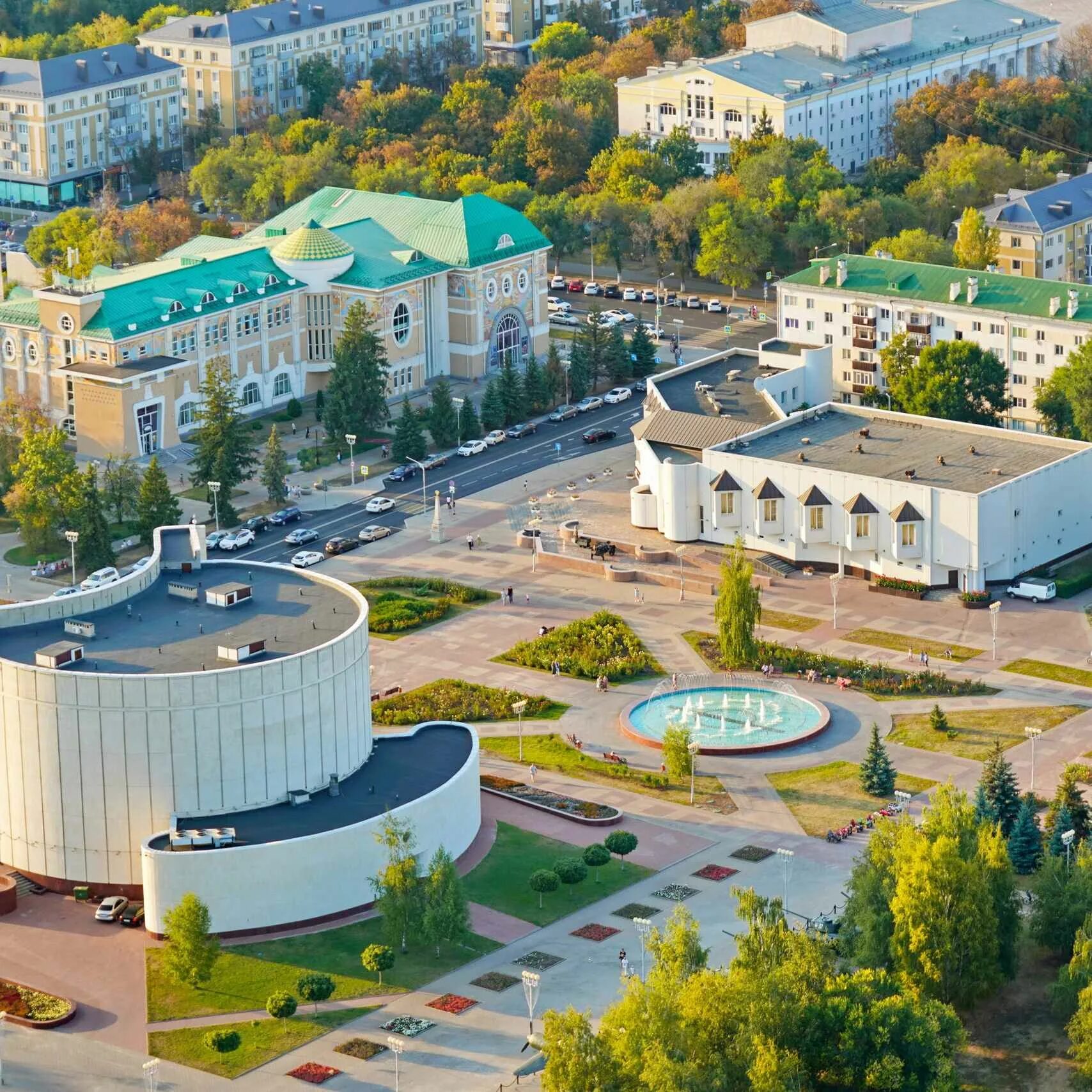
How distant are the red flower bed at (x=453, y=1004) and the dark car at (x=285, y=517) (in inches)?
2499

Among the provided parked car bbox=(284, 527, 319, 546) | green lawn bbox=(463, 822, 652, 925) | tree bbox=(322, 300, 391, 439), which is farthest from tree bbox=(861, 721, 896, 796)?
tree bbox=(322, 300, 391, 439)

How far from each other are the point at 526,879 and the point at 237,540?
166 ft

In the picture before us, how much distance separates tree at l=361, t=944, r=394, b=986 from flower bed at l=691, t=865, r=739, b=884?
1538 centimetres

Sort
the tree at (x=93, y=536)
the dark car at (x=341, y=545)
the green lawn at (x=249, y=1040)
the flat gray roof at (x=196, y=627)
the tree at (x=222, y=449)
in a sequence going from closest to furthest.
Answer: the green lawn at (x=249, y=1040) → the flat gray roof at (x=196, y=627) → the tree at (x=93, y=536) → the dark car at (x=341, y=545) → the tree at (x=222, y=449)

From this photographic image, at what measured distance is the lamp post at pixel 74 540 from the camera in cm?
14875

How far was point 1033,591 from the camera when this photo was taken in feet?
474

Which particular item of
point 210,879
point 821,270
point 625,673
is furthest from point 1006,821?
point 821,270

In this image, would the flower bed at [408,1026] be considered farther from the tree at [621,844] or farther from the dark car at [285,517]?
the dark car at [285,517]

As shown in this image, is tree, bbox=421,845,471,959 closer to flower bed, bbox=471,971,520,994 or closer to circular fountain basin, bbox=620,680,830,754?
flower bed, bbox=471,971,520,994

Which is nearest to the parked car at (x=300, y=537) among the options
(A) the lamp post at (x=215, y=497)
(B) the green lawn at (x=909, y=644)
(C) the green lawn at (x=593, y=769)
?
(A) the lamp post at (x=215, y=497)

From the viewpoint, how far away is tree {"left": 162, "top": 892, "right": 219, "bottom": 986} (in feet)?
336

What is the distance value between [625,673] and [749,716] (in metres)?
8.51

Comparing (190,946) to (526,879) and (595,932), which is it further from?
(595,932)

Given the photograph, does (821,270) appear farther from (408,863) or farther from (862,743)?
(408,863)
